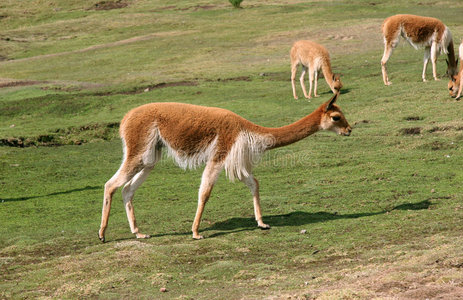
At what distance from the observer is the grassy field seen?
7.19 m

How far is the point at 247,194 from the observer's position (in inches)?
457

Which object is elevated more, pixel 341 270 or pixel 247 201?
pixel 341 270

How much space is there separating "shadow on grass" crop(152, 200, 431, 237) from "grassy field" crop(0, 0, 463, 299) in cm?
3

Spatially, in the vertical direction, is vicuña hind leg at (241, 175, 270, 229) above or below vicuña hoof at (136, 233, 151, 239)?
above

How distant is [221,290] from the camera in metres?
6.90

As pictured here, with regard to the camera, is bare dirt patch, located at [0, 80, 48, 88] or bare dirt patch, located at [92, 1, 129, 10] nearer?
bare dirt patch, located at [0, 80, 48, 88]

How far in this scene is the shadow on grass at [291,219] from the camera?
31.4 feet

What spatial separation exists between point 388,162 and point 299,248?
16.1ft

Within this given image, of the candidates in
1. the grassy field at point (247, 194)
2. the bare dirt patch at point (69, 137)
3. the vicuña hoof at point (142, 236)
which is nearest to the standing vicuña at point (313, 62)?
the grassy field at point (247, 194)

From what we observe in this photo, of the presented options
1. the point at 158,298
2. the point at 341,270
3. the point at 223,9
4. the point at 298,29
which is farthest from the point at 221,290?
the point at 223,9

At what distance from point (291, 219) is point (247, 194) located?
73.1 inches

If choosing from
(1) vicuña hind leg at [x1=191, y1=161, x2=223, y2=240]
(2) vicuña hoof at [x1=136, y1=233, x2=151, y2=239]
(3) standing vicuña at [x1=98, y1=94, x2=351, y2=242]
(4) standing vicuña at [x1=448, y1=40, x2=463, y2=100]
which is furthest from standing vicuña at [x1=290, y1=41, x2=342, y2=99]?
(2) vicuña hoof at [x1=136, y1=233, x2=151, y2=239]

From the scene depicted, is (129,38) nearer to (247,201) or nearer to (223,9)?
(223,9)

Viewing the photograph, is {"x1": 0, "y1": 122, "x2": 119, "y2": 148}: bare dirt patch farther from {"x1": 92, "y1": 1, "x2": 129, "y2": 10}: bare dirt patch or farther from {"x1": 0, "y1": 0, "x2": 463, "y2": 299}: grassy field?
{"x1": 92, "y1": 1, "x2": 129, "y2": 10}: bare dirt patch
